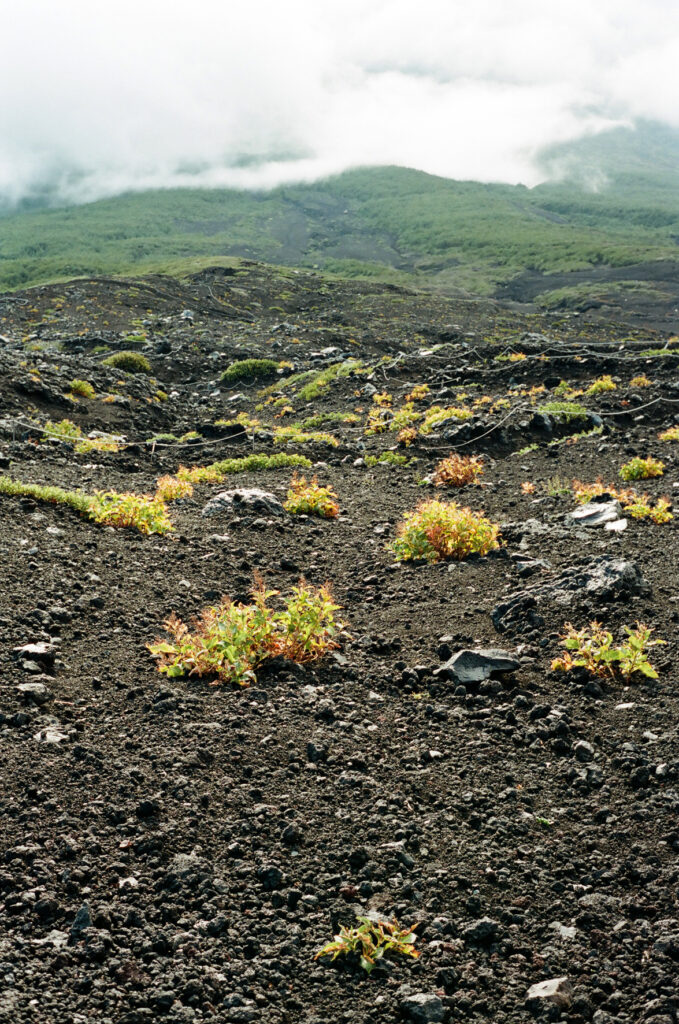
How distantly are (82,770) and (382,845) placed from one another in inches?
85.4

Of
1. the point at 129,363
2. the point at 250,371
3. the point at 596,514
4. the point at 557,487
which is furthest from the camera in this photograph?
the point at 250,371

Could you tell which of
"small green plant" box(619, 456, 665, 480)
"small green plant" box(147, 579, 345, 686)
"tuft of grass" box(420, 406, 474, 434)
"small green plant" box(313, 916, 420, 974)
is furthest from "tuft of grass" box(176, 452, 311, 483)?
"small green plant" box(313, 916, 420, 974)

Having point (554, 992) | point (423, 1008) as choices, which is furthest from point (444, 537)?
point (423, 1008)

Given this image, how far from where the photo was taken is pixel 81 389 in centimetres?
1962

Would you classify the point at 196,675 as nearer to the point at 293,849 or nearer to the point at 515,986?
the point at 293,849

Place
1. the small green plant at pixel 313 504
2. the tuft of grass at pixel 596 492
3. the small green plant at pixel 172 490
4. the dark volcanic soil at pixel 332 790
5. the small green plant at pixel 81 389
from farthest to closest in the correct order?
the small green plant at pixel 81 389 → the small green plant at pixel 172 490 → the small green plant at pixel 313 504 → the tuft of grass at pixel 596 492 → the dark volcanic soil at pixel 332 790

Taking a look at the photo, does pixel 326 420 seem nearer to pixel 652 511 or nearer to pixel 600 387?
pixel 600 387

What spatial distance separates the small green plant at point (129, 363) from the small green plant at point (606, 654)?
22.7 meters

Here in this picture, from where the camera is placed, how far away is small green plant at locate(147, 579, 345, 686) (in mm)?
6594

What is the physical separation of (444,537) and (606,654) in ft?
11.7

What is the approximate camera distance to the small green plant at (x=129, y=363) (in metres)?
26.5

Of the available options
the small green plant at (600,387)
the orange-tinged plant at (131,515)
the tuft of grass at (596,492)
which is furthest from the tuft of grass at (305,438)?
the small green plant at (600,387)

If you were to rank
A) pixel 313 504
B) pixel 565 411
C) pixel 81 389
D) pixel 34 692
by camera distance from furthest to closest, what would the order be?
1. pixel 81 389
2. pixel 565 411
3. pixel 313 504
4. pixel 34 692

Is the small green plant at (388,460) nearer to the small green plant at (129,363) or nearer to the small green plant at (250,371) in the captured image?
the small green plant at (250,371)
